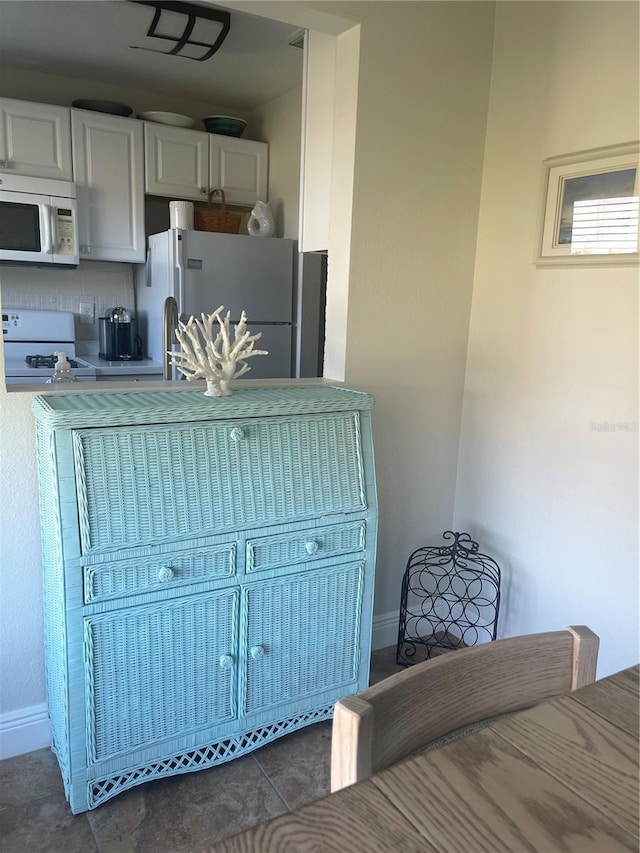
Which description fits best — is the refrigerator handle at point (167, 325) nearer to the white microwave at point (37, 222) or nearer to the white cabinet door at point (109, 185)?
the white microwave at point (37, 222)

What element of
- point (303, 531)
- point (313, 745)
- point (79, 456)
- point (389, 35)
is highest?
point (389, 35)

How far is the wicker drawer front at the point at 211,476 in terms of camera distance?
1562mm

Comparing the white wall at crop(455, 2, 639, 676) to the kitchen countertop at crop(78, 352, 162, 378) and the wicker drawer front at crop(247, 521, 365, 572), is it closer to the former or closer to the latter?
the wicker drawer front at crop(247, 521, 365, 572)

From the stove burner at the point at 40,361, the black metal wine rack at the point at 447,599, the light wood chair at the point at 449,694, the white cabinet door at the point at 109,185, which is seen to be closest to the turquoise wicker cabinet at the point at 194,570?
the black metal wine rack at the point at 447,599

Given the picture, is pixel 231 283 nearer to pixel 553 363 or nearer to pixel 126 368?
pixel 126 368

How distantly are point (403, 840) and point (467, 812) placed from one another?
3.2 inches

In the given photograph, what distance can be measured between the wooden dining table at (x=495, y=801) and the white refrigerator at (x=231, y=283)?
2429mm

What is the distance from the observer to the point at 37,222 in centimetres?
314

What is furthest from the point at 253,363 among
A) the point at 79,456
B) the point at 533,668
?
the point at 533,668

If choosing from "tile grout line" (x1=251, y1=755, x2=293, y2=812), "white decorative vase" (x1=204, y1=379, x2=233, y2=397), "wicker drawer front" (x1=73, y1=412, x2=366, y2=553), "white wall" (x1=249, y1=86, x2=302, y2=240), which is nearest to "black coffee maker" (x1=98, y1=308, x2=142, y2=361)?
"white wall" (x1=249, y1=86, x2=302, y2=240)

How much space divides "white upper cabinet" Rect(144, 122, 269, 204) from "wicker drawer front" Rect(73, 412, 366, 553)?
7.54 feet

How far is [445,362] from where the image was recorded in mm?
2514

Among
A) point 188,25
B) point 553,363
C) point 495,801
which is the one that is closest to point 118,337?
point 188,25

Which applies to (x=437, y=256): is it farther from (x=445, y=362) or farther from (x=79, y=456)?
(x=79, y=456)
